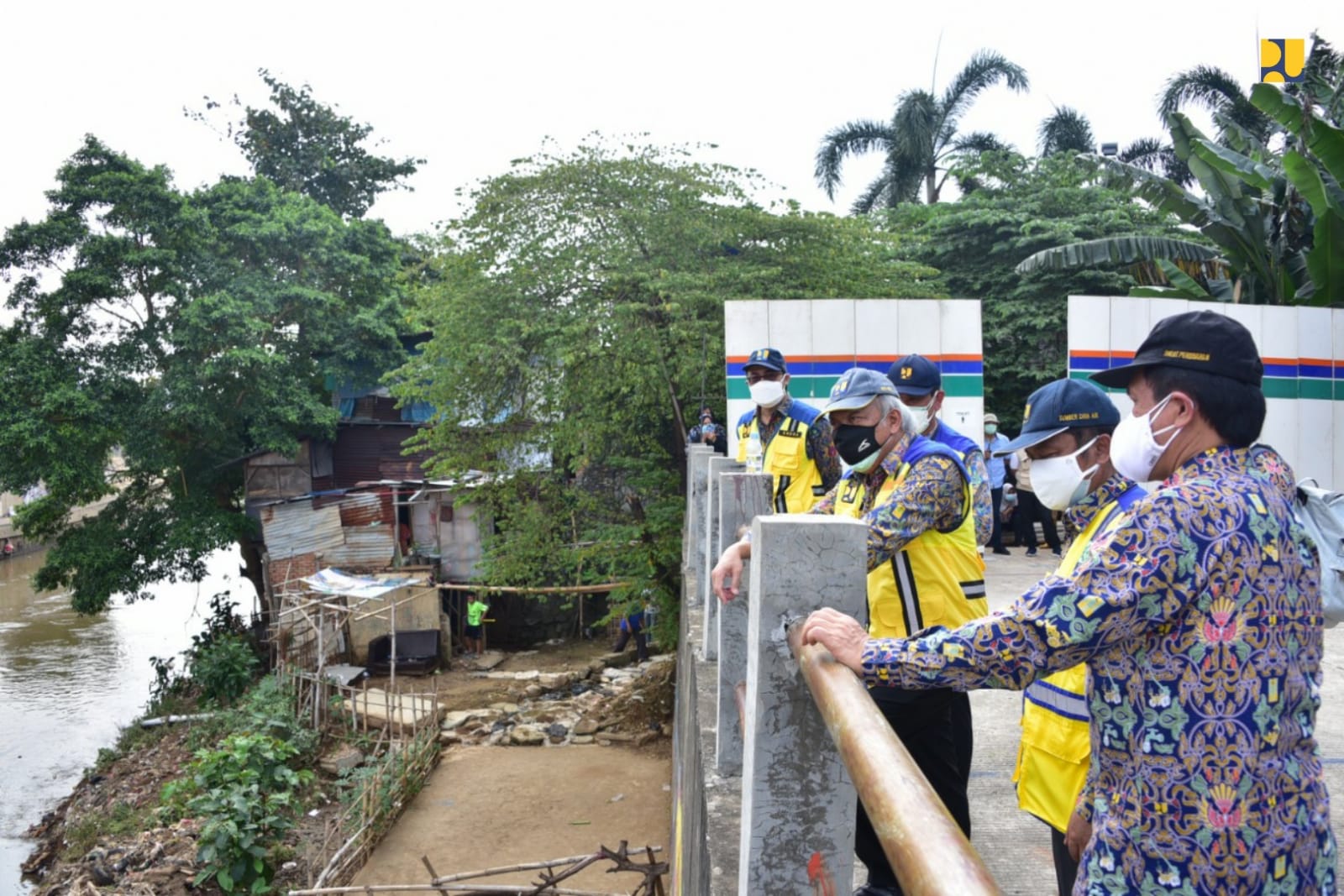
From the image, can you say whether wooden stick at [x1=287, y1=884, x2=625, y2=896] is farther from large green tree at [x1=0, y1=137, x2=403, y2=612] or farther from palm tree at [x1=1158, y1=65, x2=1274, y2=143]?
palm tree at [x1=1158, y1=65, x2=1274, y2=143]

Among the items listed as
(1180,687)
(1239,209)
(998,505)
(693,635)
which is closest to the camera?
(1180,687)

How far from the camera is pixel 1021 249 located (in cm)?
1731

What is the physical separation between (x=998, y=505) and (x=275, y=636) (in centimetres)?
1468

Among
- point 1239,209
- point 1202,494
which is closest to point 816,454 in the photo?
point 1202,494

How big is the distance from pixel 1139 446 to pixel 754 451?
5072mm

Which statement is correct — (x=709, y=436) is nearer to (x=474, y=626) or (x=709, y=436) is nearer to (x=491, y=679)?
(x=491, y=679)

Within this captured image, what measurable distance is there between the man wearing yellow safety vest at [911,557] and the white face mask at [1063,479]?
1.35 feet

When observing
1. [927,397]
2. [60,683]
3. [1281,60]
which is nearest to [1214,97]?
[1281,60]

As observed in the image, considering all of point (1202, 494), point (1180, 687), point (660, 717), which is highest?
point (1202, 494)

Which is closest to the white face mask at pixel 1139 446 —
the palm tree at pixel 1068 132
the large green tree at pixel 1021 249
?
the large green tree at pixel 1021 249

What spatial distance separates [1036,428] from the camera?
2.36 meters

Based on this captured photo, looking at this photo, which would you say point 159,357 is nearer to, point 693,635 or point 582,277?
point 582,277

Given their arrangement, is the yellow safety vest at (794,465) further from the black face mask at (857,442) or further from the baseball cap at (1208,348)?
the baseball cap at (1208,348)

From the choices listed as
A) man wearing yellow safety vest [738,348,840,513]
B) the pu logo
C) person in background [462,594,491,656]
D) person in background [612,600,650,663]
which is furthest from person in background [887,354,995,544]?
person in background [462,594,491,656]
